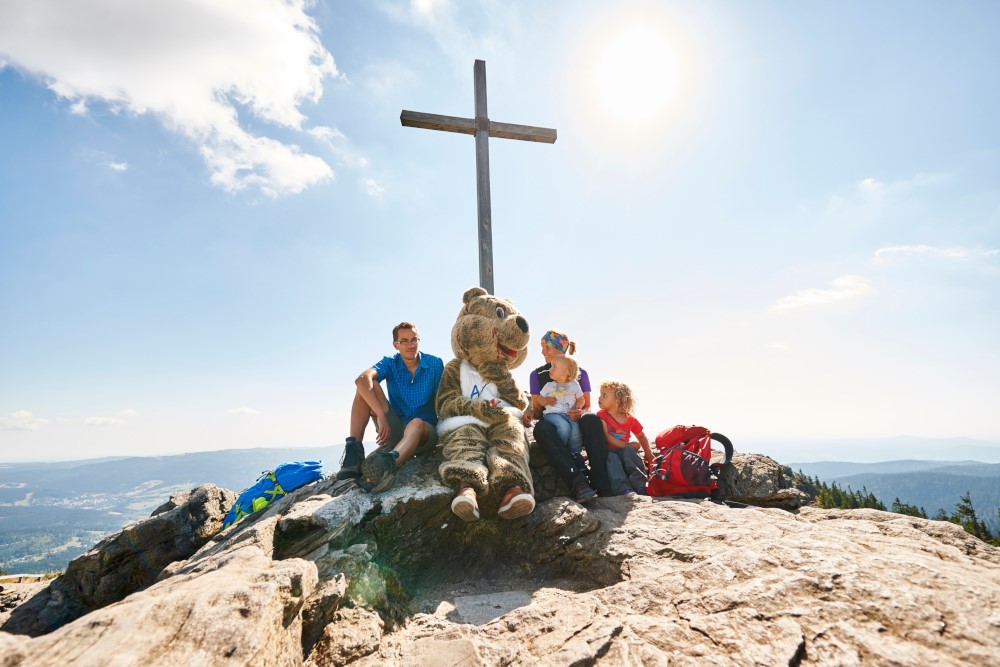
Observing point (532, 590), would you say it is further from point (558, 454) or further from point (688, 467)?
point (688, 467)

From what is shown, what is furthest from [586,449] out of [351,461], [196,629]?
[196,629]

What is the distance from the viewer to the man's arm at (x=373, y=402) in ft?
18.0

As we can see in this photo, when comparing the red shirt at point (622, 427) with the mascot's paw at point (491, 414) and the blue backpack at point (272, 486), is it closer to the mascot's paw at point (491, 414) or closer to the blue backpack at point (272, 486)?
the mascot's paw at point (491, 414)

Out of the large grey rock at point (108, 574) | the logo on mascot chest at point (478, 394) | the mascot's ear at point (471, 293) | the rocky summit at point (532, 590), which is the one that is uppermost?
the mascot's ear at point (471, 293)

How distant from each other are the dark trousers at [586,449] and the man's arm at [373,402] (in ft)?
6.23

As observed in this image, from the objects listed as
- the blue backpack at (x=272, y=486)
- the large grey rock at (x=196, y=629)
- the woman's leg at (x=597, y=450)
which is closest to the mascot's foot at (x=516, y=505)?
the woman's leg at (x=597, y=450)

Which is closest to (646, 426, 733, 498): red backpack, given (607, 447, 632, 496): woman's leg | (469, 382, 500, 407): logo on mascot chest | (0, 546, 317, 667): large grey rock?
(607, 447, 632, 496): woman's leg

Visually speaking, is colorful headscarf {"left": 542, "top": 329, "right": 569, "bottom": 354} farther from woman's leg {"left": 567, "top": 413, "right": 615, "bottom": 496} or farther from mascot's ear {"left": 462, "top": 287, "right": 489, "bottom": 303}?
mascot's ear {"left": 462, "top": 287, "right": 489, "bottom": 303}

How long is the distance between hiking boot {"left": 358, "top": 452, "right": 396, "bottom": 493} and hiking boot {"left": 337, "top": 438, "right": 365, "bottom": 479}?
1.19ft

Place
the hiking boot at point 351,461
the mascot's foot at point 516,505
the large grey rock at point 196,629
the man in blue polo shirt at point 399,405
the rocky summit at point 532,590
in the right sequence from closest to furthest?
the large grey rock at point 196,629 < the rocky summit at point 532,590 < the mascot's foot at point 516,505 < the hiking boot at point 351,461 < the man in blue polo shirt at point 399,405

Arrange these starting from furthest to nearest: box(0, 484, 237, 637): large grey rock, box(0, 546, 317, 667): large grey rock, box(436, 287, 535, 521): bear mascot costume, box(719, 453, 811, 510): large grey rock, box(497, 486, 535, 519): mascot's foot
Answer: box(719, 453, 811, 510): large grey rock
box(0, 484, 237, 637): large grey rock
box(436, 287, 535, 521): bear mascot costume
box(497, 486, 535, 519): mascot's foot
box(0, 546, 317, 667): large grey rock

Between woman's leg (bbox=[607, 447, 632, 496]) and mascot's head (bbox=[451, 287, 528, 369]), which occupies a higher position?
mascot's head (bbox=[451, 287, 528, 369])

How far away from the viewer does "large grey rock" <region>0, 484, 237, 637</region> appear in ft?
16.4

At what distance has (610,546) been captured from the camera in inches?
160
